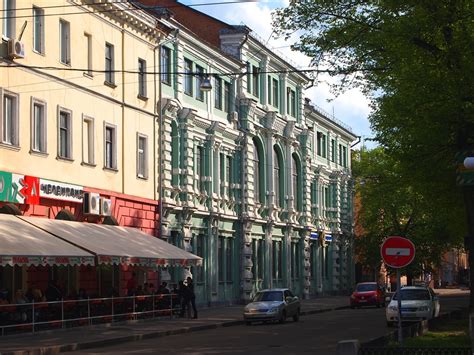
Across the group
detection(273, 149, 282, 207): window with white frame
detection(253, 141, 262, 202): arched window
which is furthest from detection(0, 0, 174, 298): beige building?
detection(273, 149, 282, 207): window with white frame

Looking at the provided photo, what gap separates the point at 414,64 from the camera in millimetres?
26766

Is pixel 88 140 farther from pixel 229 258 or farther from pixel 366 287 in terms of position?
pixel 366 287

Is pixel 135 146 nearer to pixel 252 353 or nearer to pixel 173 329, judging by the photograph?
pixel 173 329

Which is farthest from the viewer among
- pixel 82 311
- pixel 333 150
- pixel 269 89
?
pixel 333 150

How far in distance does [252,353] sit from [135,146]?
1887 centimetres

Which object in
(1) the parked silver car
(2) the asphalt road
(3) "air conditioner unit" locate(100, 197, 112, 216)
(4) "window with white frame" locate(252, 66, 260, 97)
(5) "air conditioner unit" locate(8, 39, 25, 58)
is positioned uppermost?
(4) "window with white frame" locate(252, 66, 260, 97)

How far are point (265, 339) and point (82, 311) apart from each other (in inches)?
272

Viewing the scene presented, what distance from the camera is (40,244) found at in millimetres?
29531

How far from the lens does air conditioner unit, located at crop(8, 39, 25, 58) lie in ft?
104

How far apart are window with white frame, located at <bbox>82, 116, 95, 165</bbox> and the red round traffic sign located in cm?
1868

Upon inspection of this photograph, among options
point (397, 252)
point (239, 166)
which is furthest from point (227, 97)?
point (397, 252)

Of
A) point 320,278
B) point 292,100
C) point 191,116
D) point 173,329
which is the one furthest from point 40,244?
point 320,278

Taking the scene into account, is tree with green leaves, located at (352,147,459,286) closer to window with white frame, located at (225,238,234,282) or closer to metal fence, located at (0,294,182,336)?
window with white frame, located at (225,238,234,282)

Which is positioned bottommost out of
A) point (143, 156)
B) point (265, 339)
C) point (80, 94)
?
point (265, 339)
